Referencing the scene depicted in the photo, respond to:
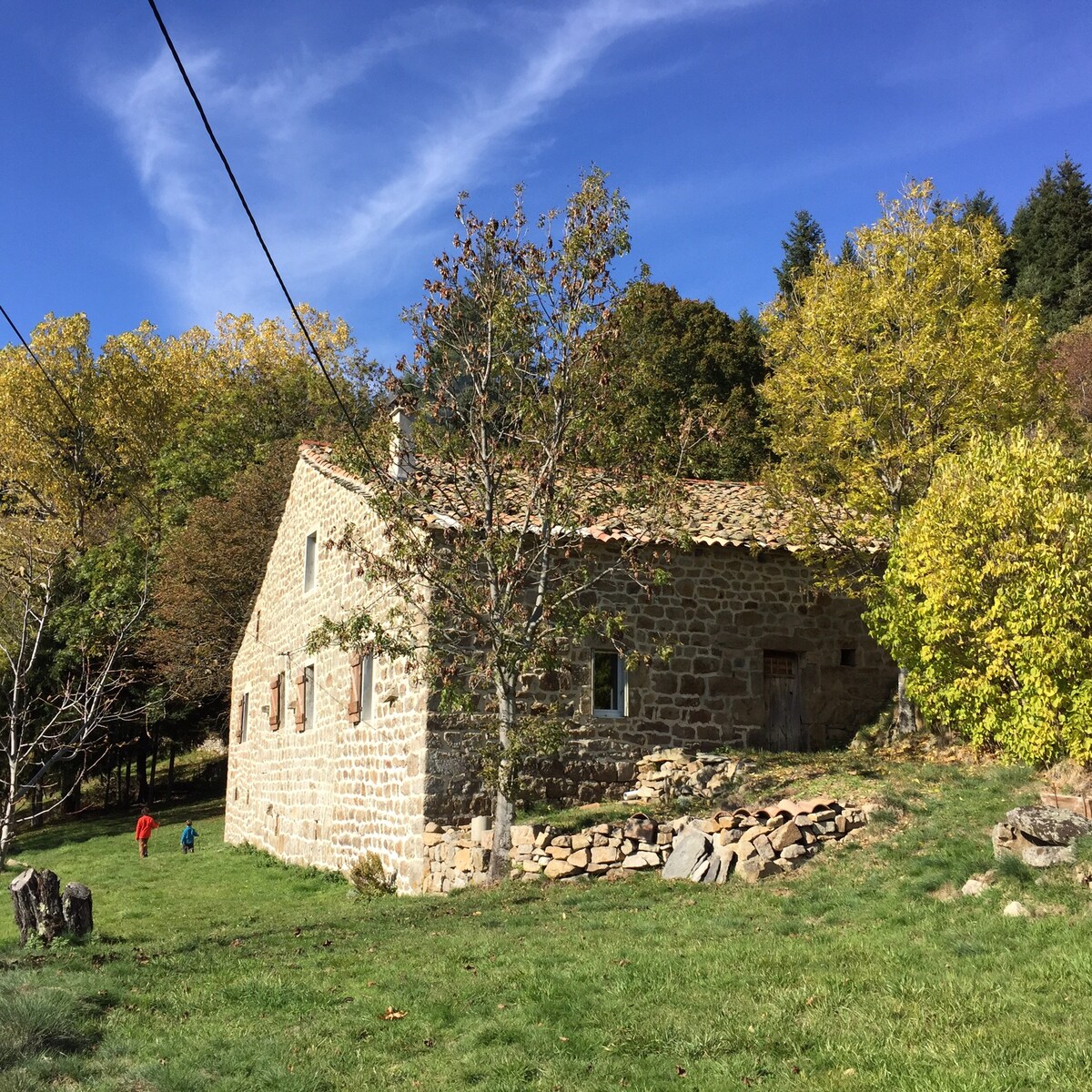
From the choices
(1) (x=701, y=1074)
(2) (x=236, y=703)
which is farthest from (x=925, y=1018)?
(2) (x=236, y=703)

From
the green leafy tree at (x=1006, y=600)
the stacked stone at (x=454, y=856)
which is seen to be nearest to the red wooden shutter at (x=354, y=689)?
the stacked stone at (x=454, y=856)

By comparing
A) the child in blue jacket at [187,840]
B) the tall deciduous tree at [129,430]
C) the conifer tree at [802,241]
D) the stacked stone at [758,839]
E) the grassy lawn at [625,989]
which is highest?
the conifer tree at [802,241]

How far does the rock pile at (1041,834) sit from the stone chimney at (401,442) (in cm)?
758

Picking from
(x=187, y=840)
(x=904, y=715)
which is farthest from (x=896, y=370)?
(x=187, y=840)

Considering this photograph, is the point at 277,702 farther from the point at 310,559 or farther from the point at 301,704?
the point at 310,559

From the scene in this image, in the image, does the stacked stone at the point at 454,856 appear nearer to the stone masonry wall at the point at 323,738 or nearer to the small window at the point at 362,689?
the stone masonry wall at the point at 323,738

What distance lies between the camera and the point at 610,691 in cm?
1536

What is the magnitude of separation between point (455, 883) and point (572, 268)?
25.0ft

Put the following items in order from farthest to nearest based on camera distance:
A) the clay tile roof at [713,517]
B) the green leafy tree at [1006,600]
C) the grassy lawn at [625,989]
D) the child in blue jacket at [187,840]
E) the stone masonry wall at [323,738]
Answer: the child in blue jacket at [187,840], the clay tile roof at [713,517], the stone masonry wall at [323,738], the green leafy tree at [1006,600], the grassy lawn at [625,989]

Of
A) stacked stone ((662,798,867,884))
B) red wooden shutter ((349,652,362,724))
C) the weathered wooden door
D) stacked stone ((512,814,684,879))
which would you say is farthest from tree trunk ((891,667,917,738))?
red wooden shutter ((349,652,362,724))

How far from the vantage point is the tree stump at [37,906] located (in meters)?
9.09

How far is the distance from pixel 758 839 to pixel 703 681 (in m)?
4.79

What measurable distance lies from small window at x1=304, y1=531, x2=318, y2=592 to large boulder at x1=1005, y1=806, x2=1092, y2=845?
1311 cm

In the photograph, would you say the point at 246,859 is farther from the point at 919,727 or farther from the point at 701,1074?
the point at 701,1074
